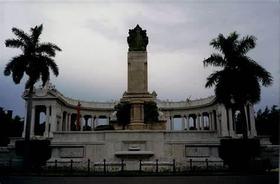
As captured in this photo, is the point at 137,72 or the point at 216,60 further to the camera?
the point at 137,72

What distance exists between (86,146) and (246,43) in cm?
1747

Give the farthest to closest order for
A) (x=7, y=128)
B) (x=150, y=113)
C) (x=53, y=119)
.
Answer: (x=53, y=119) → (x=7, y=128) → (x=150, y=113)

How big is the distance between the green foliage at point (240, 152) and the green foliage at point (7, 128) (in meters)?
40.5

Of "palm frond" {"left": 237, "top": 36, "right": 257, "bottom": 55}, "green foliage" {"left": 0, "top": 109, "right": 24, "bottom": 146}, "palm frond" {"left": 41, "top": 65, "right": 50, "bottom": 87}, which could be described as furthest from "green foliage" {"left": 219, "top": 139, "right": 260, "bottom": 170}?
"green foliage" {"left": 0, "top": 109, "right": 24, "bottom": 146}

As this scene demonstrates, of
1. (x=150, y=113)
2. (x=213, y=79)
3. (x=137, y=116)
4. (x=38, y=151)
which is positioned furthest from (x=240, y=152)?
(x=38, y=151)

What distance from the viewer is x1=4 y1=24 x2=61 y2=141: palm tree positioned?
34062 mm

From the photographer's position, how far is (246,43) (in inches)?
1288

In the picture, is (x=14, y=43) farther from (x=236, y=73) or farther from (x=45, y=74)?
(x=236, y=73)

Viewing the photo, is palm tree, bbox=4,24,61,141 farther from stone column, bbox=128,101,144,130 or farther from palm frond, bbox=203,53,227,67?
palm frond, bbox=203,53,227,67

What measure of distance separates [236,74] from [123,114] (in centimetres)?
1588

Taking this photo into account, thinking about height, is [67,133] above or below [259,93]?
below

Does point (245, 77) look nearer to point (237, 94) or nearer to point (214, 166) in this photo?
point (237, 94)

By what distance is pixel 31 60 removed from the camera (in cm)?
3441

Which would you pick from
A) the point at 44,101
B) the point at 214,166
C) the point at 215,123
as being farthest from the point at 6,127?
the point at 214,166
